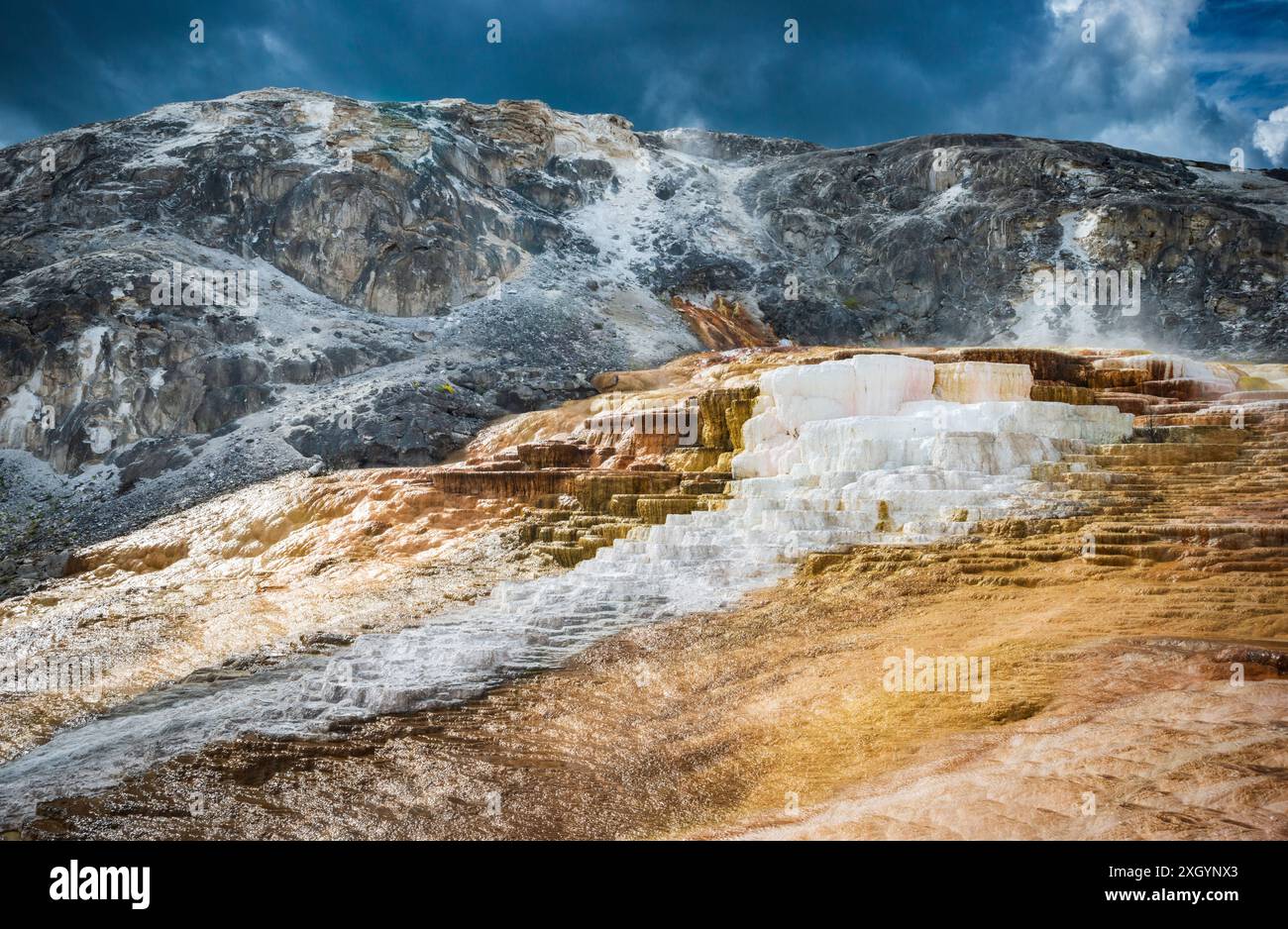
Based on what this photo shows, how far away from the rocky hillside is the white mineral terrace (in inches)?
388

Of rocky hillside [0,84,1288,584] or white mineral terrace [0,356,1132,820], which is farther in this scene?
rocky hillside [0,84,1288,584]

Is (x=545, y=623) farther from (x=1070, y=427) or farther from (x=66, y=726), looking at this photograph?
(x=1070, y=427)

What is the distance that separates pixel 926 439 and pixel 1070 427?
7.25 ft

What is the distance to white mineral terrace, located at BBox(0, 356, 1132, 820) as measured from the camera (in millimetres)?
6117

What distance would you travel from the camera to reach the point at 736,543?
9523 millimetres

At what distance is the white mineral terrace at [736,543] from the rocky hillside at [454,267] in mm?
9863

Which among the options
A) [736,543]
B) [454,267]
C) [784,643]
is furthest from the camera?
[454,267]

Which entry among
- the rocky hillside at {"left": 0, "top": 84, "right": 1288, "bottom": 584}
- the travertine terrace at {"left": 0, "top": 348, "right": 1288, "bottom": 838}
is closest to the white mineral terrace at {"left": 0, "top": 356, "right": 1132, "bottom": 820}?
the travertine terrace at {"left": 0, "top": 348, "right": 1288, "bottom": 838}

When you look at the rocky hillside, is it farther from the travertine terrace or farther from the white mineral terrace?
the white mineral terrace

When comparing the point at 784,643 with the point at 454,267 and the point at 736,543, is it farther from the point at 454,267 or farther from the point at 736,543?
the point at 454,267

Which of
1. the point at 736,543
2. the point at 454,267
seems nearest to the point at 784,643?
the point at 736,543

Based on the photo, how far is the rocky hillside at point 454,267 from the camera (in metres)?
19.4

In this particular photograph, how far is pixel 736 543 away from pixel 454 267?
62.3 feet

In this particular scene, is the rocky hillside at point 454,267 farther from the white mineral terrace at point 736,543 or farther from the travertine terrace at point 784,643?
the white mineral terrace at point 736,543
